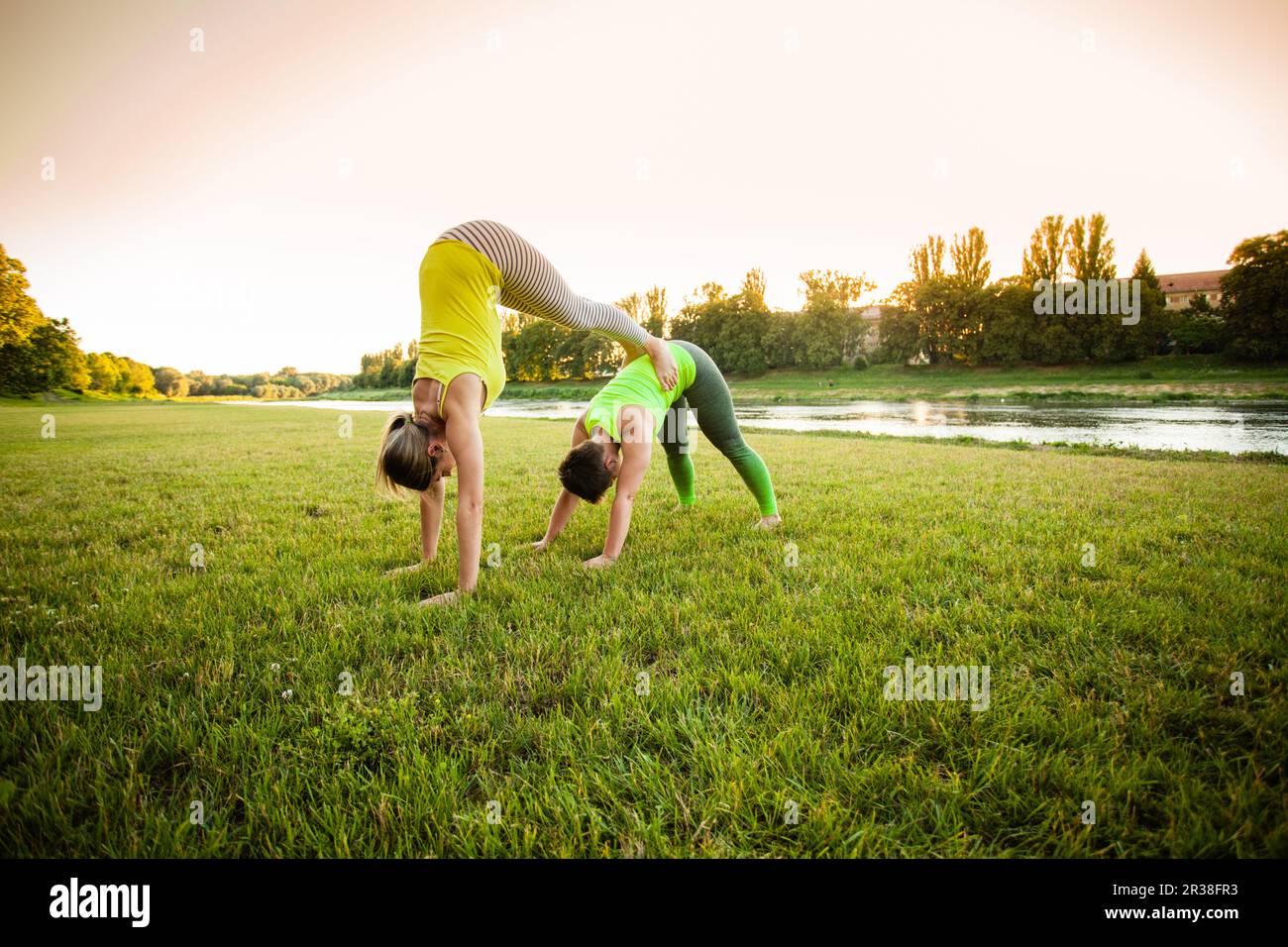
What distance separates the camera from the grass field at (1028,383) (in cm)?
2690

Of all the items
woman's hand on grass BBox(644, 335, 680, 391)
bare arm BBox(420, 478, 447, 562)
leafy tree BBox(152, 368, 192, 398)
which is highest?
leafy tree BBox(152, 368, 192, 398)

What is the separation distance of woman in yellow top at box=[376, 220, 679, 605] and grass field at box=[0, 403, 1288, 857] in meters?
0.61

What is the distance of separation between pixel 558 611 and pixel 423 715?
0.86 metres

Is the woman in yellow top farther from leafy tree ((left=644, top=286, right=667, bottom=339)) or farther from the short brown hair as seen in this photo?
leafy tree ((left=644, top=286, right=667, bottom=339))

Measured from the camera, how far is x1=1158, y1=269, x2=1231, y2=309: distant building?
72000mm

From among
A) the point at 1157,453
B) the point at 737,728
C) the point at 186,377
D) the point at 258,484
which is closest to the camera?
the point at 737,728

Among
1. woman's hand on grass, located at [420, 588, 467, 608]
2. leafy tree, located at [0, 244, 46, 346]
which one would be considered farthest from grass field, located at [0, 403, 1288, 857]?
leafy tree, located at [0, 244, 46, 346]

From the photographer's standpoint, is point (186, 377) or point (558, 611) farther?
point (186, 377)

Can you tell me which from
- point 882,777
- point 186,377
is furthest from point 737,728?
point 186,377

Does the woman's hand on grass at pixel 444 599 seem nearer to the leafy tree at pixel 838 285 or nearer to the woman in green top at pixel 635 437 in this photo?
the woman in green top at pixel 635 437

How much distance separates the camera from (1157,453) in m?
8.89

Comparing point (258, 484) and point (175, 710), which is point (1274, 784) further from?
point (258, 484)

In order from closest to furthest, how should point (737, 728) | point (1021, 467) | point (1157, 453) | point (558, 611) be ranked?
point (737, 728), point (558, 611), point (1021, 467), point (1157, 453)
